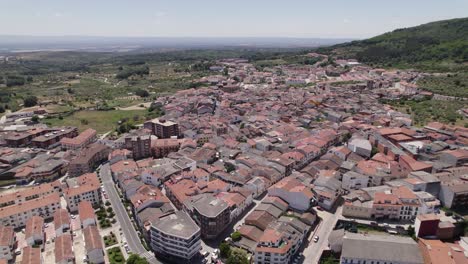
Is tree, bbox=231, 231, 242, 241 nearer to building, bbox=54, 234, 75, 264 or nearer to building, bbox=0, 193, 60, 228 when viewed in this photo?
building, bbox=54, 234, 75, 264

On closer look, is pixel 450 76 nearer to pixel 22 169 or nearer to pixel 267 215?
pixel 267 215

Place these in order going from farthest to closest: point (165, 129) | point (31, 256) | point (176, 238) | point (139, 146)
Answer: point (165, 129)
point (139, 146)
point (176, 238)
point (31, 256)

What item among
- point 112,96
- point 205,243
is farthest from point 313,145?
point 112,96

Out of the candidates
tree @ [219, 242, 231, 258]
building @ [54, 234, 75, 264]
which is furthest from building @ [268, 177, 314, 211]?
building @ [54, 234, 75, 264]

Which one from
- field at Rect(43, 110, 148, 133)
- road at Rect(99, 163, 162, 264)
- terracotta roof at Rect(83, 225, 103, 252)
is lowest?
road at Rect(99, 163, 162, 264)

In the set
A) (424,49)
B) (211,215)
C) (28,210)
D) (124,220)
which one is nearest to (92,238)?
(124,220)

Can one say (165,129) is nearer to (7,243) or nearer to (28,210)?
(28,210)
